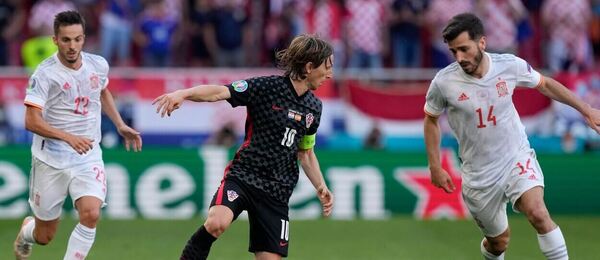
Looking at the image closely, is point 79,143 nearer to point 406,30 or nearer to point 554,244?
point 554,244

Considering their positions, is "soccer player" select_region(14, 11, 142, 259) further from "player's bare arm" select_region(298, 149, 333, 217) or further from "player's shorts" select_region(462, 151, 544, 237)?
"player's shorts" select_region(462, 151, 544, 237)

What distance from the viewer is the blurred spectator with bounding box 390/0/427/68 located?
69.3ft

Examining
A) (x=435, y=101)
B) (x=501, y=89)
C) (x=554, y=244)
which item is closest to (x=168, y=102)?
(x=435, y=101)

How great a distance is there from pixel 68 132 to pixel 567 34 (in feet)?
41.8

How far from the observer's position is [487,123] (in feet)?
33.3

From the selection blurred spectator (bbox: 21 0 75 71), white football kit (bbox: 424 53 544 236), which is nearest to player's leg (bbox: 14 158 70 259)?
white football kit (bbox: 424 53 544 236)

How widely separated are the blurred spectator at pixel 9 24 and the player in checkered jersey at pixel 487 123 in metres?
12.6

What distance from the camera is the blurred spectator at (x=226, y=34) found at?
21.0m

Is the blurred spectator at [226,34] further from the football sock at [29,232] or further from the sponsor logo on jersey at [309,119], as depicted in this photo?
the sponsor logo on jersey at [309,119]

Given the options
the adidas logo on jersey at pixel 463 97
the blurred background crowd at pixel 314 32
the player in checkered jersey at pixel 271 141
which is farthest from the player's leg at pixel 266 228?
the blurred background crowd at pixel 314 32

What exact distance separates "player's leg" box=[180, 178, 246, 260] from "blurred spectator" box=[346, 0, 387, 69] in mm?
11552

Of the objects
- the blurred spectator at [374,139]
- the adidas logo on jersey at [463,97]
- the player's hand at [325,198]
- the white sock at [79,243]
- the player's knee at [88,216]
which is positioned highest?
the adidas logo on jersey at [463,97]

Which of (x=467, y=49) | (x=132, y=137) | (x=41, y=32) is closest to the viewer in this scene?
(x=467, y=49)

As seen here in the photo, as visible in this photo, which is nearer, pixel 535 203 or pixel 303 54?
pixel 303 54
